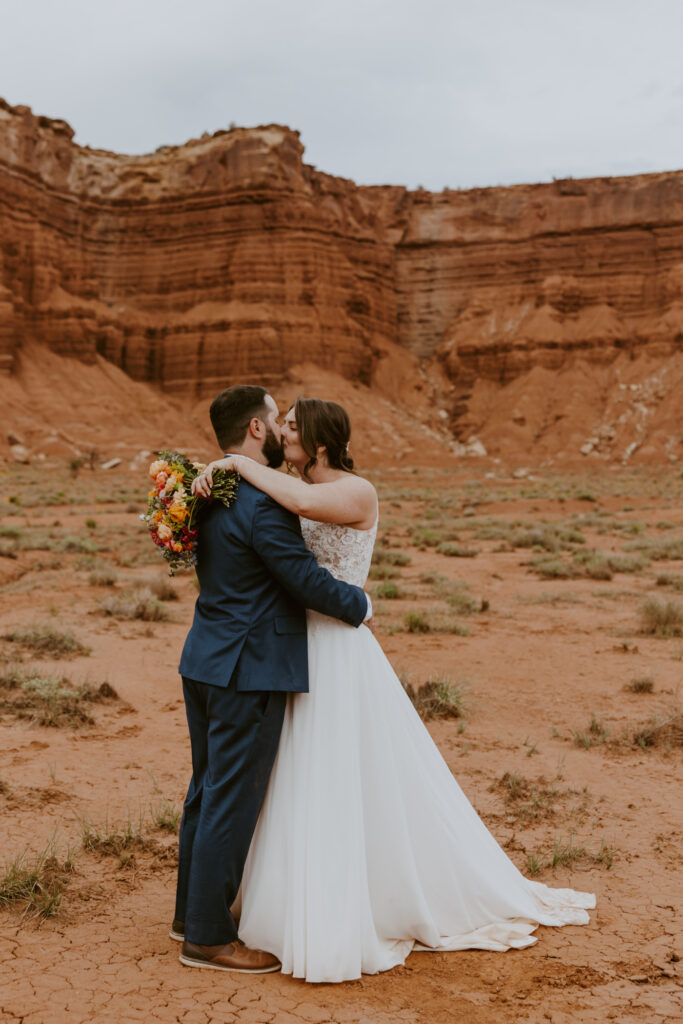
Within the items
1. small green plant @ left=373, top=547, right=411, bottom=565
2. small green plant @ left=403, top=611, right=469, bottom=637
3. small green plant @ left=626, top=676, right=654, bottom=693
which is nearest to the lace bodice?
small green plant @ left=626, top=676, right=654, bottom=693

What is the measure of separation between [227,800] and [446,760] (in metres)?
3.21

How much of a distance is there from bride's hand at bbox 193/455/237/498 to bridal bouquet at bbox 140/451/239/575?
0.8 inches

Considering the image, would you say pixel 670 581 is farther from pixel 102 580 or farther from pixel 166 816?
pixel 166 816

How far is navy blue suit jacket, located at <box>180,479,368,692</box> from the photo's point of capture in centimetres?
347

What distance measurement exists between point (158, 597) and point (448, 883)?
916cm

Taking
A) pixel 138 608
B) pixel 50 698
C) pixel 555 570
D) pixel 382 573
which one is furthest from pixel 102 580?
pixel 555 570

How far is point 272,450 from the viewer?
372 cm

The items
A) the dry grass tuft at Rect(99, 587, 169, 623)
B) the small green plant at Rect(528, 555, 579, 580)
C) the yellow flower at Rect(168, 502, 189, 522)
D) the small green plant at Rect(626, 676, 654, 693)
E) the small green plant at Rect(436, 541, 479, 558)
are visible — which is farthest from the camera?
the small green plant at Rect(436, 541, 479, 558)

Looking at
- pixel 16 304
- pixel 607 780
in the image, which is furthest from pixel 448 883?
pixel 16 304

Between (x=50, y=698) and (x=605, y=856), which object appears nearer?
(x=605, y=856)

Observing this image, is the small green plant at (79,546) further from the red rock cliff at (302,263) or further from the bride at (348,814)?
the red rock cliff at (302,263)

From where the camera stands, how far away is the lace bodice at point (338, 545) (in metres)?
3.73

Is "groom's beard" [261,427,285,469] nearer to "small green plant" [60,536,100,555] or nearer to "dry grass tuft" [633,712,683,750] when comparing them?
"dry grass tuft" [633,712,683,750]

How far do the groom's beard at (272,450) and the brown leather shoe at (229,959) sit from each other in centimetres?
183
